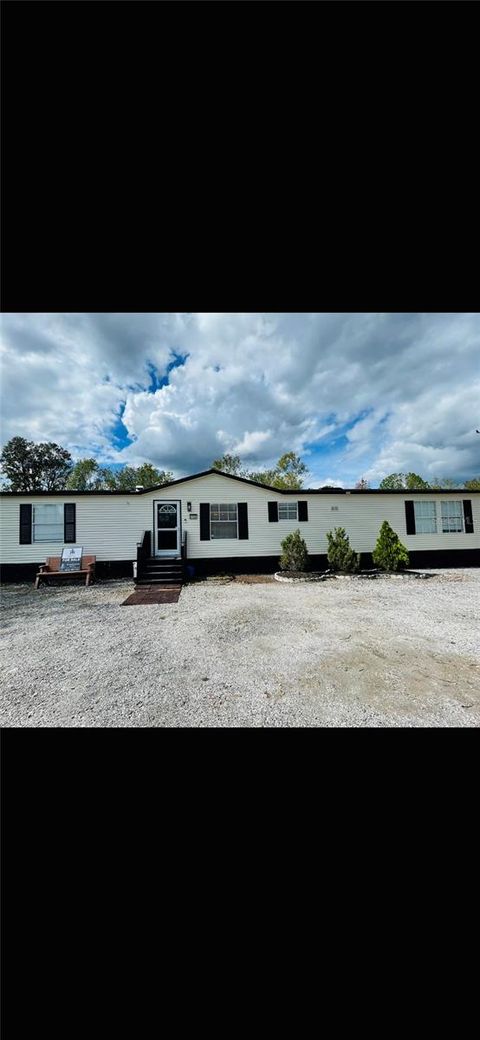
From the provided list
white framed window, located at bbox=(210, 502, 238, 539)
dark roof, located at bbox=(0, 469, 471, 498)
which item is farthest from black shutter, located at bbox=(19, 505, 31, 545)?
white framed window, located at bbox=(210, 502, 238, 539)

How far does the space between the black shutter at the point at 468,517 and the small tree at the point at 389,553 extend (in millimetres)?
3179

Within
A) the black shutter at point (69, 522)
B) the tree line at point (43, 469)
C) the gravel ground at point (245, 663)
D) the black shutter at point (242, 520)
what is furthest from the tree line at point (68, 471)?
the gravel ground at point (245, 663)

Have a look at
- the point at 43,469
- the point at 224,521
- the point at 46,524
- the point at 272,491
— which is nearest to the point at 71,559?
the point at 46,524

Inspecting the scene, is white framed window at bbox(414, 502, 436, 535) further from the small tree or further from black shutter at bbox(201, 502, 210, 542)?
black shutter at bbox(201, 502, 210, 542)

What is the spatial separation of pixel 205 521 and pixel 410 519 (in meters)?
6.29

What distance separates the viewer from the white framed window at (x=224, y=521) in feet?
33.7

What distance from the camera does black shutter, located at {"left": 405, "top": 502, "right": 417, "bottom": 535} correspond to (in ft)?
36.6

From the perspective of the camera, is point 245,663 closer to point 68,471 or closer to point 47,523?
point 47,523

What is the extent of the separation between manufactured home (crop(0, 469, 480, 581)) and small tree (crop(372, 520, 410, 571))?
945mm
